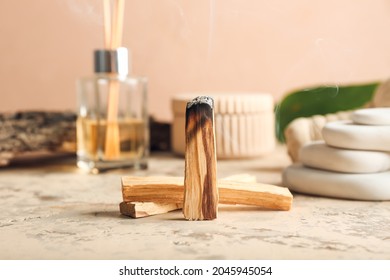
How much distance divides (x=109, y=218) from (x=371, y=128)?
11.9 inches

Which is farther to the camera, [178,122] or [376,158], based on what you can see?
[178,122]

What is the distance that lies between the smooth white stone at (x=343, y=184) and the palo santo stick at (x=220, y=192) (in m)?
0.08

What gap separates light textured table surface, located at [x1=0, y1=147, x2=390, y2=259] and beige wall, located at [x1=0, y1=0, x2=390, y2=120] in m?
0.19

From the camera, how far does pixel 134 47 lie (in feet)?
3.34

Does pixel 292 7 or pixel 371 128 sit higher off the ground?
pixel 292 7

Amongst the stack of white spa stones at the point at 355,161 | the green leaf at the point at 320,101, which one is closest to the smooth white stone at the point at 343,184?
the stack of white spa stones at the point at 355,161

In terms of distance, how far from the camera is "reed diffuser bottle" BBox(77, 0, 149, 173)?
955 millimetres

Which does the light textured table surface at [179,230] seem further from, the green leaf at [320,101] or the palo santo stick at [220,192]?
the green leaf at [320,101]

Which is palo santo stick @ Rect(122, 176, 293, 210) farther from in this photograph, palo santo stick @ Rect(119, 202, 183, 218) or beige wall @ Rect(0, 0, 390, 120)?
beige wall @ Rect(0, 0, 390, 120)

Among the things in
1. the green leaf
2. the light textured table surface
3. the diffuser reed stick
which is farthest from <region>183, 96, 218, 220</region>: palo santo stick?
the green leaf

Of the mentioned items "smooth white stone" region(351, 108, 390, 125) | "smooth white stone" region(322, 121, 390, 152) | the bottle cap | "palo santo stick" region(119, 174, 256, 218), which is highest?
the bottle cap
